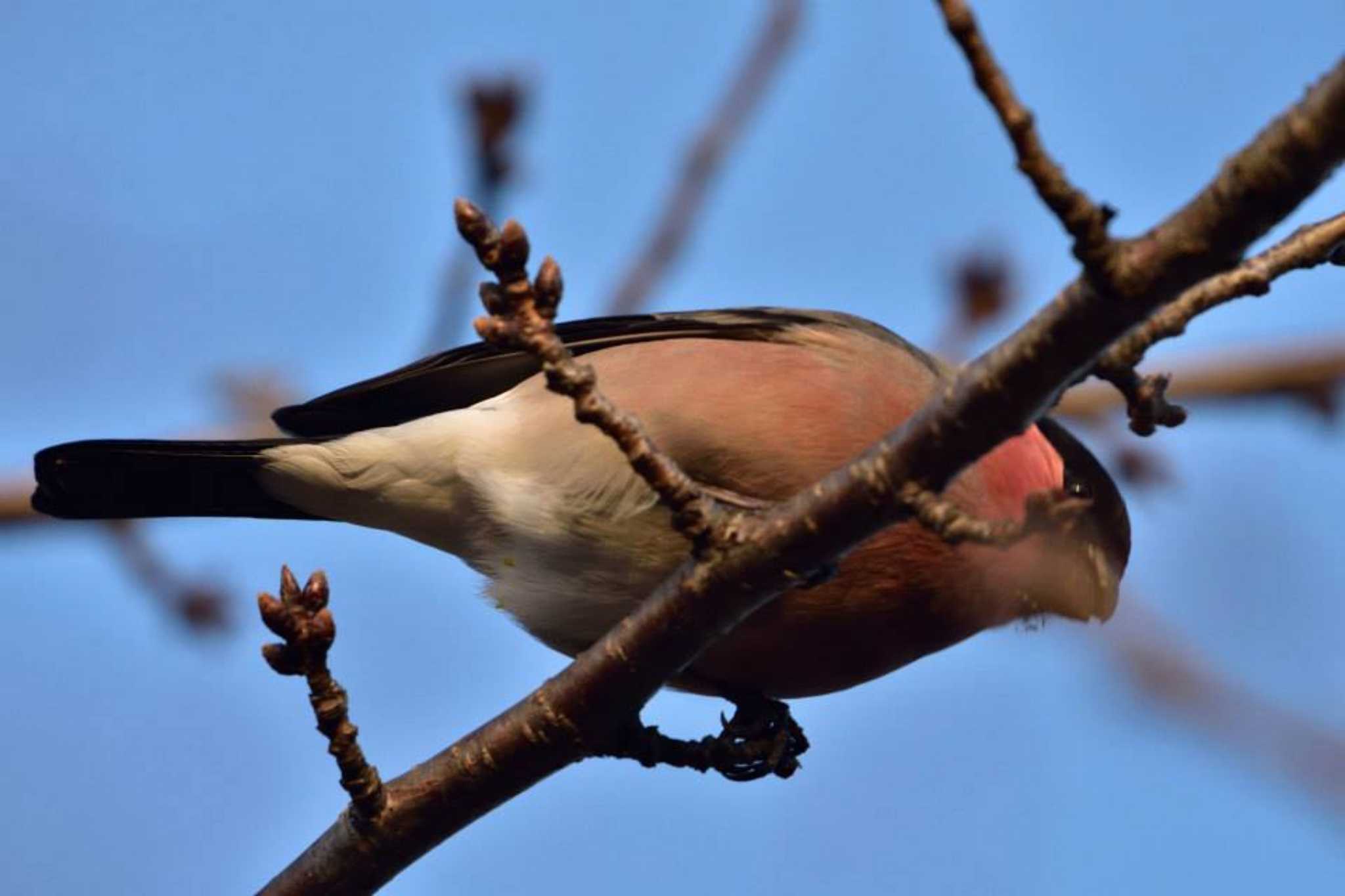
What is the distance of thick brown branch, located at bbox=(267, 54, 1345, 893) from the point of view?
7.95ft

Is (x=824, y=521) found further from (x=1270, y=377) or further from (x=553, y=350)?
(x=1270, y=377)

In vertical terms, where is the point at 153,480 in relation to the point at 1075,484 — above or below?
above

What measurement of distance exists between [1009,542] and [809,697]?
1913mm

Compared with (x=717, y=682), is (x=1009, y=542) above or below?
below

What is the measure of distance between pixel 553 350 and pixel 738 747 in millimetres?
1327

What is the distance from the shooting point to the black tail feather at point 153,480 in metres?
4.86

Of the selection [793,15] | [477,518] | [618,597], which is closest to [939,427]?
[618,597]

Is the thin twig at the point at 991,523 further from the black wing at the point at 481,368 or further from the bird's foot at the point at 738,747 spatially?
the black wing at the point at 481,368

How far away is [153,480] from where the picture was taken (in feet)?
16.5

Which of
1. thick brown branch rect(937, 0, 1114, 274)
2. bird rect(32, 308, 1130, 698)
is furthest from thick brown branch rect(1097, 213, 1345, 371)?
bird rect(32, 308, 1130, 698)

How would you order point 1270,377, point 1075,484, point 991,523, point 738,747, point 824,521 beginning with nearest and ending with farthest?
point 991,523 < point 824,521 < point 738,747 < point 1075,484 < point 1270,377

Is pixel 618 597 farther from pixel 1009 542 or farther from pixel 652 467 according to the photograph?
pixel 1009 542

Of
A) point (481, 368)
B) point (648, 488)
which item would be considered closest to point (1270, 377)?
point (648, 488)

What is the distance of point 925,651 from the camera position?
4.54 metres
